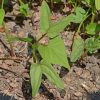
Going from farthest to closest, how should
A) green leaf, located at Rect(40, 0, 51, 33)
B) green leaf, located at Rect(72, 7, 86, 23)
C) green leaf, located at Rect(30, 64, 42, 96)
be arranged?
green leaf, located at Rect(72, 7, 86, 23) → green leaf, located at Rect(40, 0, 51, 33) → green leaf, located at Rect(30, 64, 42, 96)

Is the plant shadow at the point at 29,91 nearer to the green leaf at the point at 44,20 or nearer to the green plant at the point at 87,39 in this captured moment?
the green plant at the point at 87,39

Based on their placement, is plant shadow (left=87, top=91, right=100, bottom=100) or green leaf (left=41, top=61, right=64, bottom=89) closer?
green leaf (left=41, top=61, right=64, bottom=89)

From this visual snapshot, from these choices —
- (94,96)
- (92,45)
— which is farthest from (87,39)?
(94,96)

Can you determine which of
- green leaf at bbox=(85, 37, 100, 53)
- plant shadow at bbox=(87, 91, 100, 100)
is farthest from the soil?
green leaf at bbox=(85, 37, 100, 53)

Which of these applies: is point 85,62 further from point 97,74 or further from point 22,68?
point 22,68

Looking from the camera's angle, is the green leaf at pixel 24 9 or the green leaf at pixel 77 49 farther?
the green leaf at pixel 24 9

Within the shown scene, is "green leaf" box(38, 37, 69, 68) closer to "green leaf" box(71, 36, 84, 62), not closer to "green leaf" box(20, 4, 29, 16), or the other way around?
"green leaf" box(71, 36, 84, 62)

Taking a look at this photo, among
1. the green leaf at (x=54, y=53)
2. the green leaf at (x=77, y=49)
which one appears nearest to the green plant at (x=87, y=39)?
the green leaf at (x=77, y=49)
